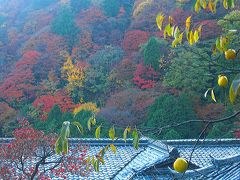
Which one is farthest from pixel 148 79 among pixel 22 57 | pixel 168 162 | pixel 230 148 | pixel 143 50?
pixel 168 162

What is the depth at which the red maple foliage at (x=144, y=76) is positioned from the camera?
20.4 meters

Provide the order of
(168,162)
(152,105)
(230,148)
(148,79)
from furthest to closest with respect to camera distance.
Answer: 1. (148,79)
2. (152,105)
3. (230,148)
4. (168,162)

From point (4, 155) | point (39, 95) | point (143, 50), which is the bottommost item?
point (39, 95)

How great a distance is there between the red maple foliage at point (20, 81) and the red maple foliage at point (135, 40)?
562 centimetres

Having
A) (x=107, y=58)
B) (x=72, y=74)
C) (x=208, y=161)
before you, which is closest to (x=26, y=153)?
(x=208, y=161)

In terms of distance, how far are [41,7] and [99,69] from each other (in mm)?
12429

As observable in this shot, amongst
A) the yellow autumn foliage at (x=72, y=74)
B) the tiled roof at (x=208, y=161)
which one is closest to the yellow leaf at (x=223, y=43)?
the tiled roof at (x=208, y=161)

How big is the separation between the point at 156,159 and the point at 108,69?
14848 mm

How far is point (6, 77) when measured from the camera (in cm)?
2361

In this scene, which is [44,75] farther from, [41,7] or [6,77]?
[41,7]

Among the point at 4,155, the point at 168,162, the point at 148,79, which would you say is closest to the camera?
the point at 4,155

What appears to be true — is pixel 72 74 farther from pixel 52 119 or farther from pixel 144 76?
pixel 52 119

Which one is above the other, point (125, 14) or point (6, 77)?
point (125, 14)

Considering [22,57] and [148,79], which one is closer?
[148,79]
